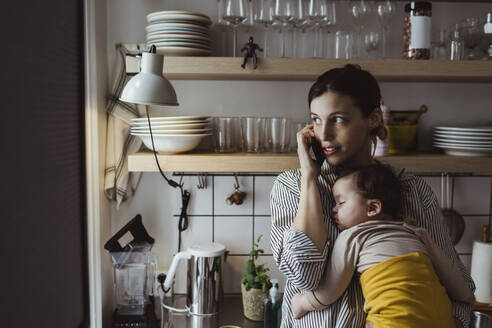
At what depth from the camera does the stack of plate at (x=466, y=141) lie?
1.96 meters

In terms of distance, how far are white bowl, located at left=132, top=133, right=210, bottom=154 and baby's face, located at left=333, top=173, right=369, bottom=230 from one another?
67cm

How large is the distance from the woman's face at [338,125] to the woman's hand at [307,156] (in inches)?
2.2

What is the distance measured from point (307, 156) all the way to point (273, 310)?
0.75m

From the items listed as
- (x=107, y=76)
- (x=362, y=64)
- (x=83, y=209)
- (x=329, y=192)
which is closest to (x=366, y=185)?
(x=329, y=192)

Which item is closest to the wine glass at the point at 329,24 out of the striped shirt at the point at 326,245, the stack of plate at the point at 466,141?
the stack of plate at the point at 466,141

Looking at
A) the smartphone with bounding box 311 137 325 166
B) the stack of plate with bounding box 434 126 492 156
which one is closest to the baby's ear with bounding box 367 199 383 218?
the smartphone with bounding box 311 137 325 166

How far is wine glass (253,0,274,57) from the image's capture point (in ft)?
6.64

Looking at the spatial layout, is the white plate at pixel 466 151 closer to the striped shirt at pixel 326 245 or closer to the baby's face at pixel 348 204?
the striped shirt at pixel 326 245

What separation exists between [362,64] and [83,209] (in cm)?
123

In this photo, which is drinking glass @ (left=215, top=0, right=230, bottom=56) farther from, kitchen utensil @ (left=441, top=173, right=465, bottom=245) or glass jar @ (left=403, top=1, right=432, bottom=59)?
kitchen utensil @ (left=441, top=173, right=465, bottom=245)

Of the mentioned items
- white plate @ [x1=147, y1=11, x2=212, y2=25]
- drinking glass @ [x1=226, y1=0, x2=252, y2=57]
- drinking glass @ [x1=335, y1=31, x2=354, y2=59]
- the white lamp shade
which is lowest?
the white lamp shade

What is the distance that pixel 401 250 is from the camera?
134 cm

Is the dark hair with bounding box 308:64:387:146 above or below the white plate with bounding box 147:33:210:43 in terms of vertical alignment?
below

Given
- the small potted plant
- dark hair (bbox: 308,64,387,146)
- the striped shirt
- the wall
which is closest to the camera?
the striped shirt
